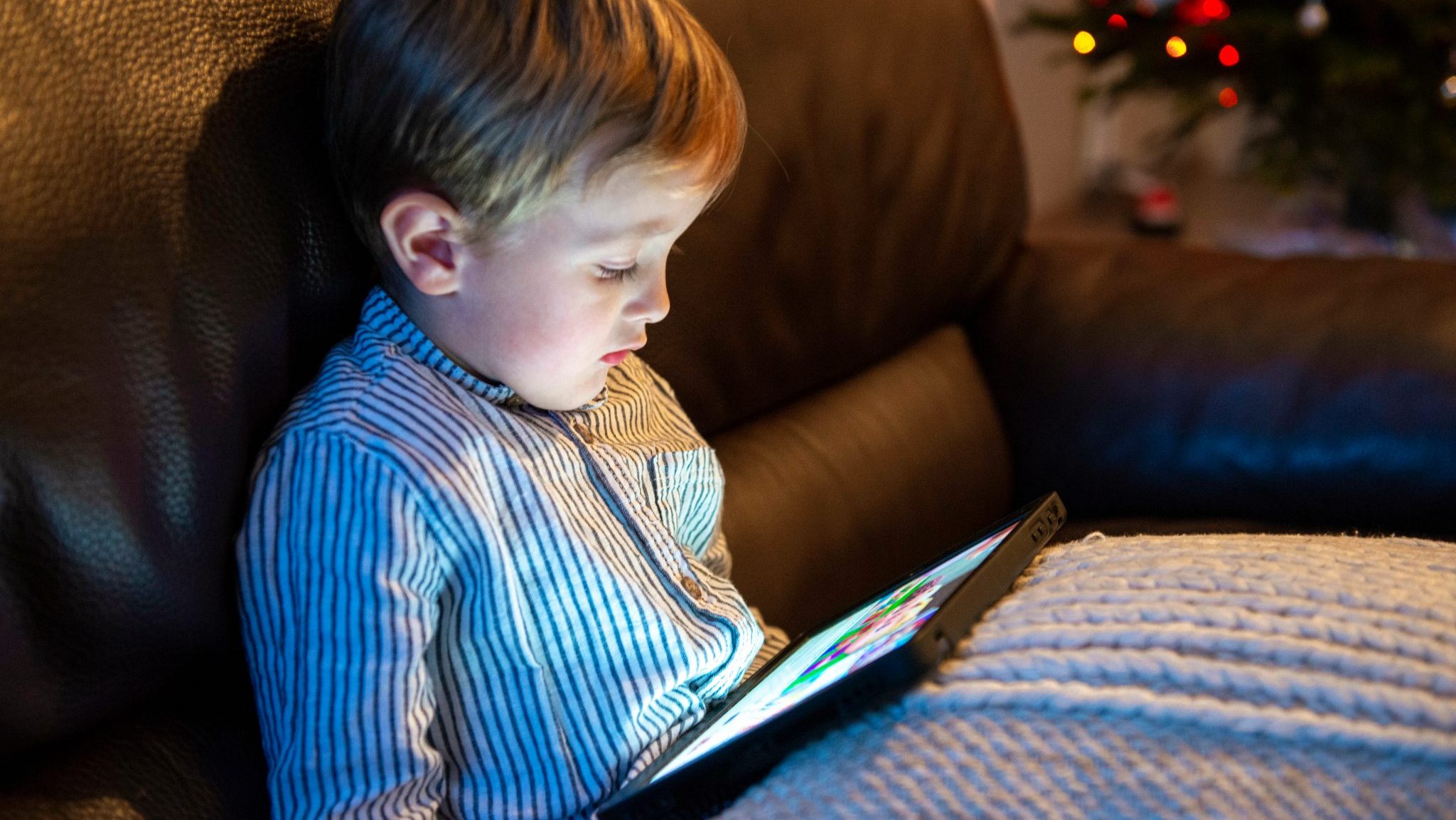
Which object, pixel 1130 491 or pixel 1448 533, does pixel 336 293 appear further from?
pixel 1448 533

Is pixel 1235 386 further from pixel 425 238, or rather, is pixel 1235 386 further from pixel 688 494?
pixel 425 238

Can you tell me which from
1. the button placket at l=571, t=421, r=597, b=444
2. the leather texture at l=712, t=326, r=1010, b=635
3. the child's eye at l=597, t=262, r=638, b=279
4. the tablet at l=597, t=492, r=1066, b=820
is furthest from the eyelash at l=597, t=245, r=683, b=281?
the leather texture at l=712, t=326, r=1010, b=635

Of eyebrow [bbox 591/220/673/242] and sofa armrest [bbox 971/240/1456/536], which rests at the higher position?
Result: eyebrow [bbox 591/220/673/242]

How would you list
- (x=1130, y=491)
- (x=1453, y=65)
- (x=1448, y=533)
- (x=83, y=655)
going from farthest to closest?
(x=1453, y=65)
(x=1130, y=491)
(x=1448, y=533)
(x=83, y=655)

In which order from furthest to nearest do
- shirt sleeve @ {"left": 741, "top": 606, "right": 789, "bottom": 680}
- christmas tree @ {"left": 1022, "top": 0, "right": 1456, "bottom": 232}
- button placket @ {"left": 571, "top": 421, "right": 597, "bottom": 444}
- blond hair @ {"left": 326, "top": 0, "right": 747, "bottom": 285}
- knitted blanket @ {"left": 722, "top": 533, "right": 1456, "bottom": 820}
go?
christmas tree @ {"left": 1022, "top": 0, "right": 1456, "bottom": 232}
shirt sleeve @ {"left": 741, "top": 606, "right": 789, "bottom": 680}
button placket @ {"left": 571, "top": 421, "right": 597, "bottom": 444}
blond hair @ {"left": 326, "top": 0, "right": 747, "bottom": 285}
knitted blanket @ {"left": 722, "top": 533, "right": 1456, "bottom": 820}

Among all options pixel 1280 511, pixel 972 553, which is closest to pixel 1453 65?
pixel 1280 511

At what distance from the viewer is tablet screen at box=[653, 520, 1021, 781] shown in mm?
562

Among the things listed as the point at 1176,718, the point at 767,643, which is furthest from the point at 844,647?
the point at 767,643

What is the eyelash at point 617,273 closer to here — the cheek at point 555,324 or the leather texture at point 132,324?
the cheek at point 555,324

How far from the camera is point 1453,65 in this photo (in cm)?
191

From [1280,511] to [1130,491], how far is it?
13cm

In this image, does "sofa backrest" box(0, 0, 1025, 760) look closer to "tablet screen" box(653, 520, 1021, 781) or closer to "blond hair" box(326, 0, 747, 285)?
"blond hair" box(326, 0, 747, 285)

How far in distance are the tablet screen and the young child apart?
8 centimetres

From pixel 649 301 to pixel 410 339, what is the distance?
14cm
